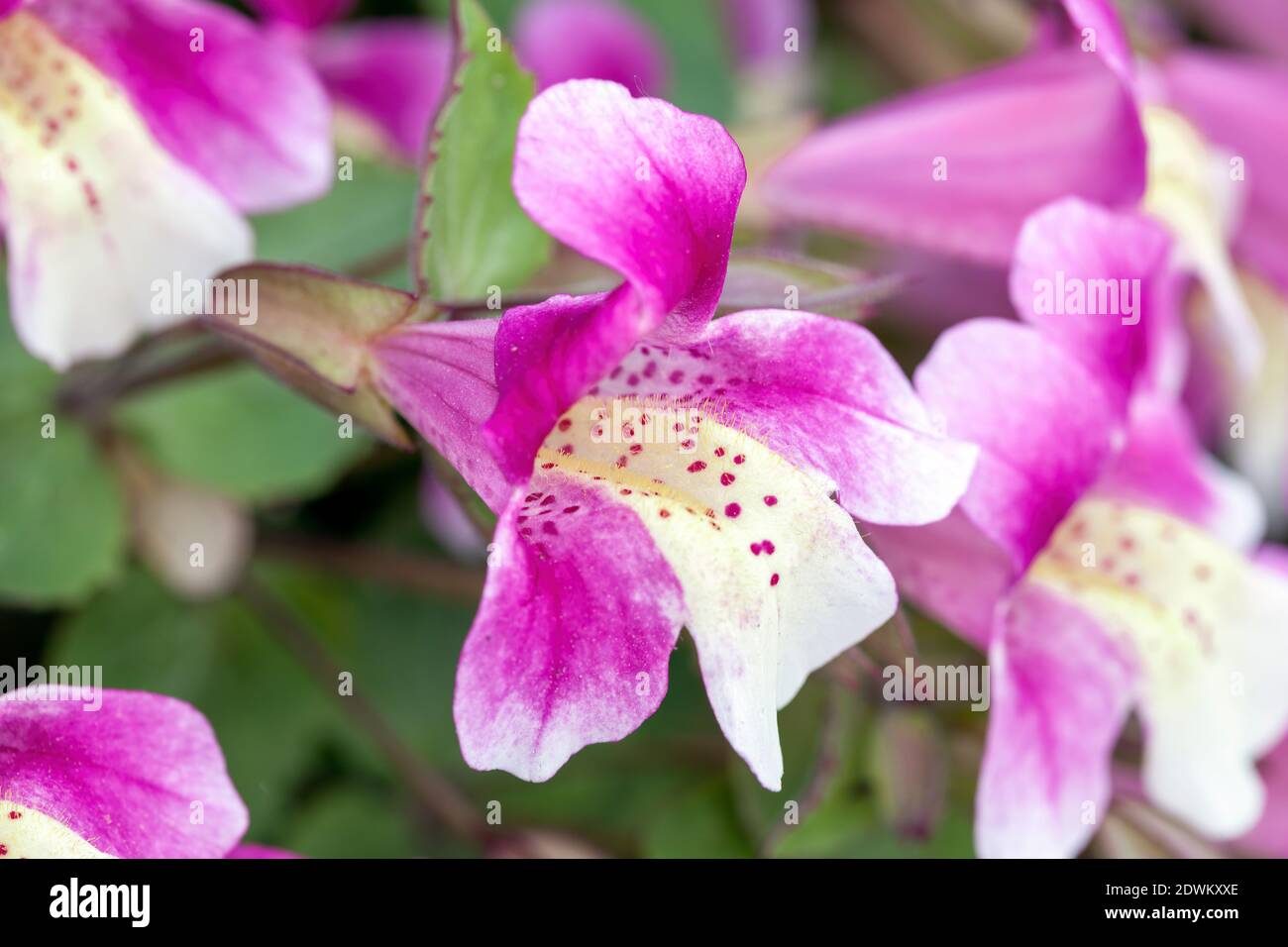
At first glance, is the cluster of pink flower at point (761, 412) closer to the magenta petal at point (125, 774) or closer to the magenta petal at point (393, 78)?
the magenta petal at point (125, 774)

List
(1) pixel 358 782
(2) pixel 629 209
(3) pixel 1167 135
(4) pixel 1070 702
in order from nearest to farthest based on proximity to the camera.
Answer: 1. (2) pixel 629 209
2. (4) pixel 1070 702
3. (3) pixel 1167 135
4. (1) pixel 358 782

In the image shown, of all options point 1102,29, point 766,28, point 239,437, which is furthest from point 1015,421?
point 766,28

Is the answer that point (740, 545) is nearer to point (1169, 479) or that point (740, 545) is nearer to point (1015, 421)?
point (1015, 421)

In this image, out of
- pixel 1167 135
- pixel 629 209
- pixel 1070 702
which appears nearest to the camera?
pixel 629 209

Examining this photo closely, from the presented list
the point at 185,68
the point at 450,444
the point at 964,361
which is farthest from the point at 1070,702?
the point at 185,68

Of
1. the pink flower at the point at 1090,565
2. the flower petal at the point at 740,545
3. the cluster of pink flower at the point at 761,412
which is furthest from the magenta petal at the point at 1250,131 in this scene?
the flower petal at the point at 740,545
